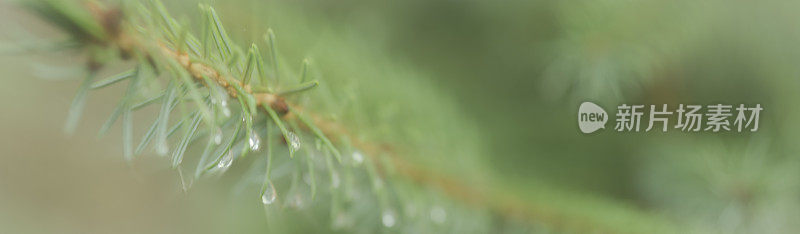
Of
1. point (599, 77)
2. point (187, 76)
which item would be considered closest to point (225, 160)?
point (187, 76)

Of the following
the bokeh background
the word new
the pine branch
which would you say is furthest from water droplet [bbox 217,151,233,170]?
the word new

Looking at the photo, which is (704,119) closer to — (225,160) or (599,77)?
(599,77)

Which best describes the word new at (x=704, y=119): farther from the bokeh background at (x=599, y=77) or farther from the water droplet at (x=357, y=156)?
the water droplet at (x=357, y=156)

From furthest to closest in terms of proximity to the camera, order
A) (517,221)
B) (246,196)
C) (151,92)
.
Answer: (246,196) → (517,221) → (151,92)

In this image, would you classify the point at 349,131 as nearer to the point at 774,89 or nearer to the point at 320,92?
the point at 320,92

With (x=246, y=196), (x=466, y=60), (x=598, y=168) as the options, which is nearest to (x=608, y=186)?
(x=598, y=168)

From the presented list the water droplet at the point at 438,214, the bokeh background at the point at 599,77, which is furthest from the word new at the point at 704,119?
the water droplet at the point at 438,214

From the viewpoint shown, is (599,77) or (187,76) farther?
(599,77)
